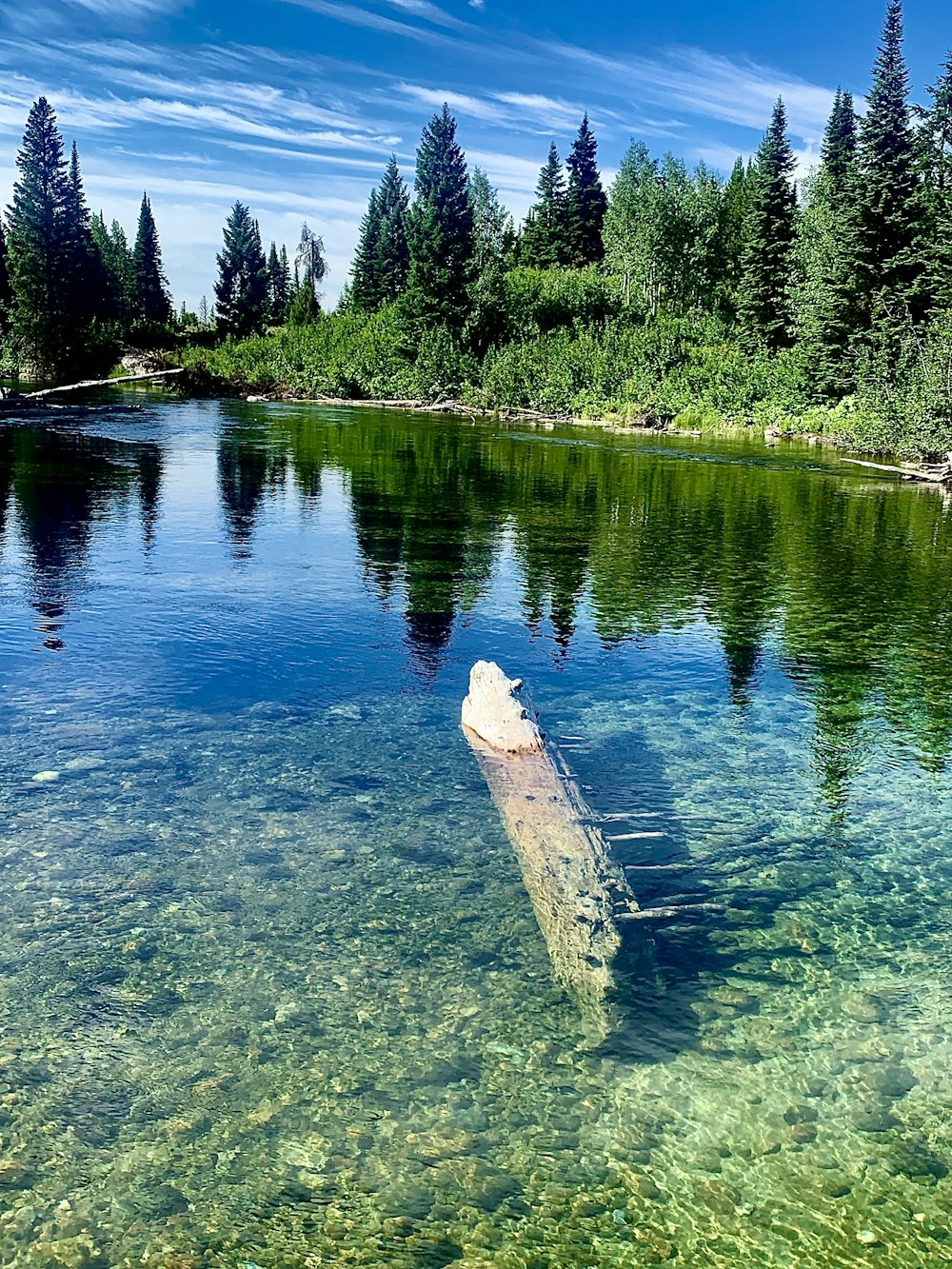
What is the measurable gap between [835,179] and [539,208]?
43.3m

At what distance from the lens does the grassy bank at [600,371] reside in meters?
48.4

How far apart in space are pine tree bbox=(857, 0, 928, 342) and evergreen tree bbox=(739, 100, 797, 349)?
9.50 meters

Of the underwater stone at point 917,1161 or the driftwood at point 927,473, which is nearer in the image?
the underwater stone at point 917,1161

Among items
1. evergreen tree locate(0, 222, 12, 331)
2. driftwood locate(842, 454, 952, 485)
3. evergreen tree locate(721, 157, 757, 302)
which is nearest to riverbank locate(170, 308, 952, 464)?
driftwood locate(842, 454, 952, 485)

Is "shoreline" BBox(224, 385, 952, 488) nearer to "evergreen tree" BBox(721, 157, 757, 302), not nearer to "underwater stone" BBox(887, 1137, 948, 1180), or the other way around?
"evergreen tree" BBox(721, 157, 757, 302)

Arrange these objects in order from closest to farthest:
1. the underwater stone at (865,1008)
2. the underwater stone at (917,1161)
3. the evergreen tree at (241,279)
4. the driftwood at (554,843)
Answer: the underwater stone at (917,1161), the underwater stone at (865,1008), the driftwood at (554,843), the evergreen tree at (241,279)

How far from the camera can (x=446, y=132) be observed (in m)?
87.0

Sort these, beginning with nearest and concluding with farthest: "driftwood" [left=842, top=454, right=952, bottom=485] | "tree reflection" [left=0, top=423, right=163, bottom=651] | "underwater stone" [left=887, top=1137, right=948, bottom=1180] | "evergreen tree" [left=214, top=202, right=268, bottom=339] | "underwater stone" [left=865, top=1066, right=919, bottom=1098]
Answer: "underwater stone" [left=887, top=1137, right=948, bottom=1180]
"underwater stone" [left=865, top=1066, right=919, bottom=1098]
"tree reflection" [left=0, top=423, right=163, bottom=651]
"driftwood" [left=842, top=454, right=952, bottom=485]
"evergreen tree" [left=214, top=202, right=268, bottom=339]

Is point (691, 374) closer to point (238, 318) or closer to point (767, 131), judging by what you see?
point (767, 131)

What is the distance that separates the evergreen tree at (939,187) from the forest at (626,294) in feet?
0.58

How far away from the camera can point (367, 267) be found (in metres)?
108

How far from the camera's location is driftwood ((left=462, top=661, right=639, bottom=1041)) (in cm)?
721

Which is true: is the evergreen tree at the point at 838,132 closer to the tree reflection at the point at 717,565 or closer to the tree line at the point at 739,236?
the tree line at the point at 739,236

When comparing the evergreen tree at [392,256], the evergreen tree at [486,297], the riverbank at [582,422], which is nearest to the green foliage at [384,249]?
the evergreen tree at [392,256]
